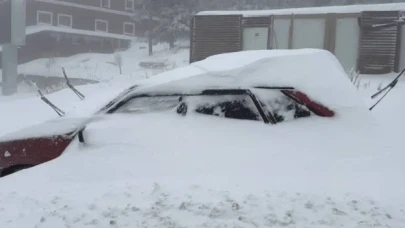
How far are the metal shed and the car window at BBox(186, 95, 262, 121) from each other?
1310 cm

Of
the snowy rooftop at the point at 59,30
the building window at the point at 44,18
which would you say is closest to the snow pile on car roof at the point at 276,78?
the snowy rooftop at the point at 59,30

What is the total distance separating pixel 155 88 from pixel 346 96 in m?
2.11

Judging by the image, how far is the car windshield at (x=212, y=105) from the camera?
4691 millimetres

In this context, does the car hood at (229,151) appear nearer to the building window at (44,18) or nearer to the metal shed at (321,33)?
the metal shed at (321,33)

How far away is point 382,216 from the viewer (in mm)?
→ 3520

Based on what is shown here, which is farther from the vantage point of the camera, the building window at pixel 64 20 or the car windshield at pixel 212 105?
the building window at pixel 64 20

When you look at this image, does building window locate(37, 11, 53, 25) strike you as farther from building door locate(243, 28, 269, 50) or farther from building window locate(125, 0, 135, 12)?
building door locate(243, 28, 269, 50)

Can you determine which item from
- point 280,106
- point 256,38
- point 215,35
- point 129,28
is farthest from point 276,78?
point 129,28

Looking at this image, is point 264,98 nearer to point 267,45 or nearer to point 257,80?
point 257,80

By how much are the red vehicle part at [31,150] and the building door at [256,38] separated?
14.4 metres

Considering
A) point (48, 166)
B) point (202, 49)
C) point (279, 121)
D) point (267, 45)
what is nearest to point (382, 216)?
point (279, 121)

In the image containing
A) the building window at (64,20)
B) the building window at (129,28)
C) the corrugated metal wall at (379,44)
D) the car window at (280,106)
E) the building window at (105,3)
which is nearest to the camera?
the car window at (280,106)

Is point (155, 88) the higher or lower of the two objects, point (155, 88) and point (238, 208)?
the higher

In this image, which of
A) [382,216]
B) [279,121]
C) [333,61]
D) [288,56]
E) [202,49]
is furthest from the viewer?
[202,49]
